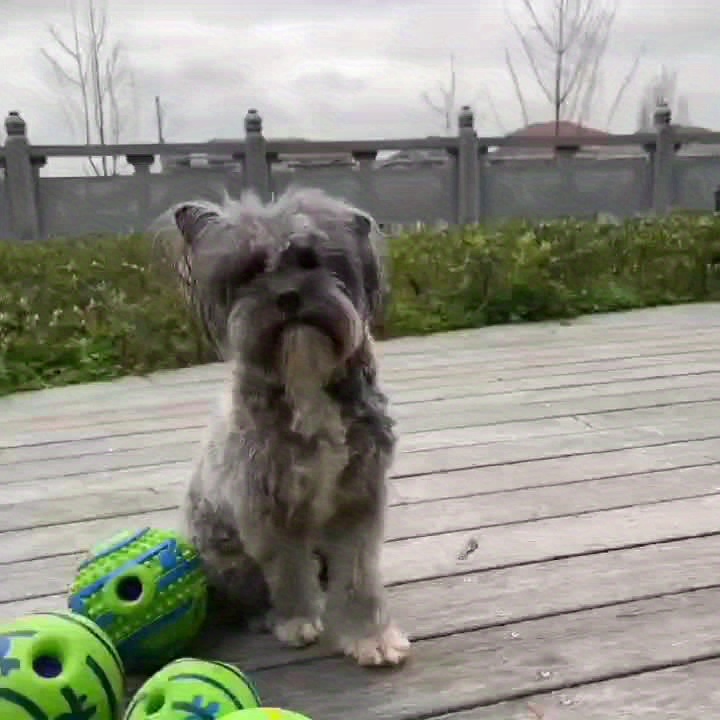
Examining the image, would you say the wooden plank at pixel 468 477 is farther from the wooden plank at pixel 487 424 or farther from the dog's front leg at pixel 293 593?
the dog's front leg at pixel 293 593

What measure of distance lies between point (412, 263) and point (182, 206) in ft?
16.7

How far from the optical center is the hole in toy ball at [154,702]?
5.49 feet

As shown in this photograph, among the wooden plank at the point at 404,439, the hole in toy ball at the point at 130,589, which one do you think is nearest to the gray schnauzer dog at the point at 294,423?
the hole in toy ball at the point at 130,589

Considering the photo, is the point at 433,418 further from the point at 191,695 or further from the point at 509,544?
the point at 191,695

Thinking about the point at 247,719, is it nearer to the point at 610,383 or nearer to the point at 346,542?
the point at 346,542

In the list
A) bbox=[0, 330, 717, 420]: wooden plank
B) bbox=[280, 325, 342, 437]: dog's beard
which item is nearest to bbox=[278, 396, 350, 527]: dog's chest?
bbox=[280, 325, 342, 437]: dog's beard

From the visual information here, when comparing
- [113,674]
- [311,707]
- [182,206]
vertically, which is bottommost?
[311,707]

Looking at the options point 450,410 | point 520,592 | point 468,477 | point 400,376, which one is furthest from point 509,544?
point 400,376

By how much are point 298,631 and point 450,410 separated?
1.82 metres

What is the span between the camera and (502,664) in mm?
2141

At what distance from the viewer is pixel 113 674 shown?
1833 mm

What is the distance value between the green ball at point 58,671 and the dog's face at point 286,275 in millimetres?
644

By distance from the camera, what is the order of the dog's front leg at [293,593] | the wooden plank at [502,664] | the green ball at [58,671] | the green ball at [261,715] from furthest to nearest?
the dog's front leg at [293,593] → the wooden plank at [502,664] → the green ball at [58,671] → the green ball at [261,715]

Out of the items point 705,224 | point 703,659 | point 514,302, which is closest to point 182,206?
point 703,659
